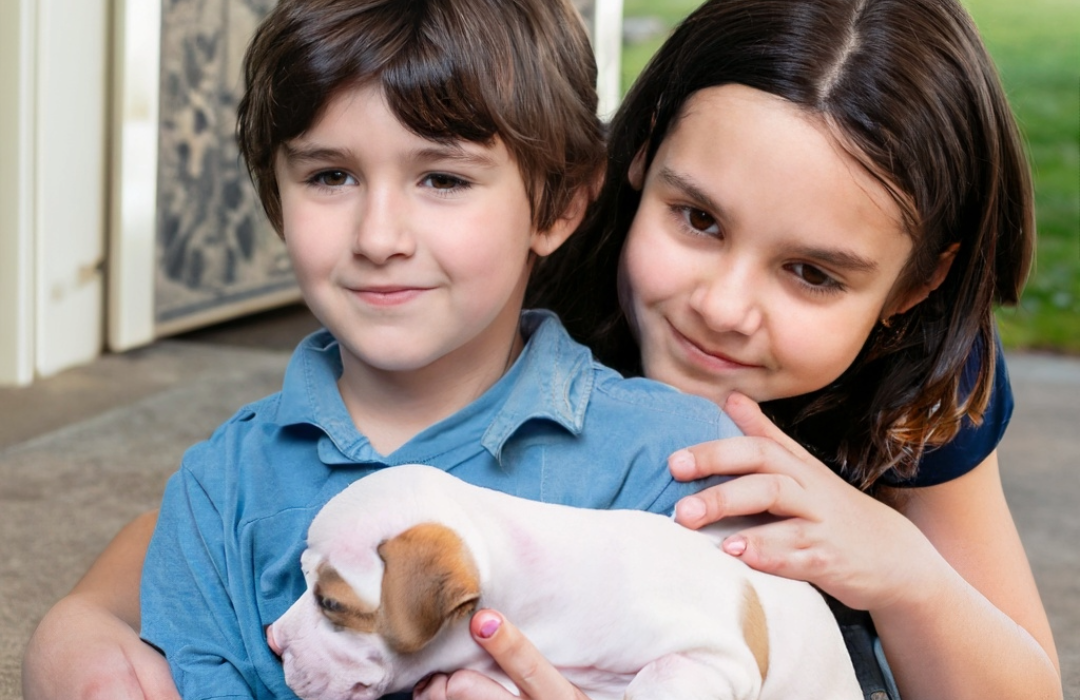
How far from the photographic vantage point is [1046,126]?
246 inches

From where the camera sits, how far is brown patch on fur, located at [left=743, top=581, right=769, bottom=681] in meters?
Answer: 0.94

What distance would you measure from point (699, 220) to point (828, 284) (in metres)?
0.13

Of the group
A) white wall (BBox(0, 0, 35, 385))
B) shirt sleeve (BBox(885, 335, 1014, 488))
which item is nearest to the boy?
shirt sleeve (BBox(885, 335, 1014, 488))

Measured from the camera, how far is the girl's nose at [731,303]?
3.79 feet

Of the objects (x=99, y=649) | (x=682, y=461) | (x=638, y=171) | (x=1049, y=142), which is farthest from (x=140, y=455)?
(x=1049, y=142)

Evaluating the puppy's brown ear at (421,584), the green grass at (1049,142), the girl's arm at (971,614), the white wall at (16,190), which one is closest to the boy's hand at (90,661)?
the puppy's brown ear at (421,584)

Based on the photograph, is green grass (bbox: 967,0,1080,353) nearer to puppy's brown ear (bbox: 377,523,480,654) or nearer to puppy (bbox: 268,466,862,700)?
puppy (bbox: 268,466,862,700)

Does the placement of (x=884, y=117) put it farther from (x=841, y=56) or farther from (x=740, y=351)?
(x=740, y=351)

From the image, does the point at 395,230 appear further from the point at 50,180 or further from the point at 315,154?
the point at 50,180

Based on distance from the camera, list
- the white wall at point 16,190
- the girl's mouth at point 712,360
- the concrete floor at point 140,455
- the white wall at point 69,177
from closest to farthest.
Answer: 1. the girl's mouth at point 712,360
2. the concrete floor at point 140,455
3. the white wall at point 16,190
4. the white wall at point 69,177

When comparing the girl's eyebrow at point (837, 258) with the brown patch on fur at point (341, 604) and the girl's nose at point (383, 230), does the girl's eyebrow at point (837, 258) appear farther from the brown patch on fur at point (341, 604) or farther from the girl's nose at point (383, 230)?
the brown patch on fur at point (341, 604)

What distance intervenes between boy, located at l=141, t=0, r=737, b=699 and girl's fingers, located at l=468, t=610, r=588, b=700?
0.18 m

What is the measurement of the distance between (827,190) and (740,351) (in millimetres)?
172

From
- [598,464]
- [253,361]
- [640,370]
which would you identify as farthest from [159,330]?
[598,464]
